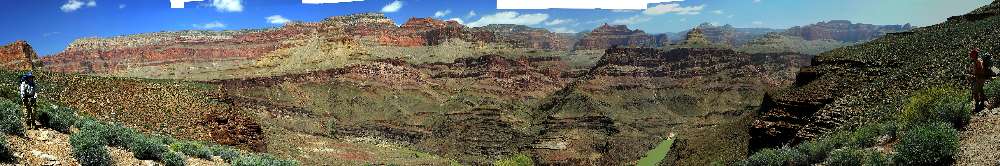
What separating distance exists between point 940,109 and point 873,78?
19.2m

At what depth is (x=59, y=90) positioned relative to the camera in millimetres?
25969

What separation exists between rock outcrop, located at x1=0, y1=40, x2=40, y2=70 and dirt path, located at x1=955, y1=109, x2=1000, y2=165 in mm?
37848

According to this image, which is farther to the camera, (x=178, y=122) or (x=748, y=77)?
(x=748, y=77)

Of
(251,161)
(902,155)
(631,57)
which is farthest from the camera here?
(631,57)

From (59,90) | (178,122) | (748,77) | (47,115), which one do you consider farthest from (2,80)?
(748,77)

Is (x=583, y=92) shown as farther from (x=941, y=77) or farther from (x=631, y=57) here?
(x=941, y=77)

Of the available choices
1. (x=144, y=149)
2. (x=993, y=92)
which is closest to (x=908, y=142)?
(x=993, y=92)

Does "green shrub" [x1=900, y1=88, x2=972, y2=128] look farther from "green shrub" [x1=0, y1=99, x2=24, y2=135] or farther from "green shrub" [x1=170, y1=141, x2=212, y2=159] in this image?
"green shrub" [x1=0, y1=99, x2=24, y2=135]

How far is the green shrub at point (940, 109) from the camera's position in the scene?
56.3 feet

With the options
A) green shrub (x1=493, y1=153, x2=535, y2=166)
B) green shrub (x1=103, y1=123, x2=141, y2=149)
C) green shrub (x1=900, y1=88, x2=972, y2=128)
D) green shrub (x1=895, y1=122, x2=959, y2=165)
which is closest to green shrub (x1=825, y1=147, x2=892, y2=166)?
green shrub (x1=895, y1=122, x2=959, y2=165)

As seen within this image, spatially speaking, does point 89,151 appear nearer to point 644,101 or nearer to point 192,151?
point 192,151

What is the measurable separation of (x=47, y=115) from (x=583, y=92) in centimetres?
10993

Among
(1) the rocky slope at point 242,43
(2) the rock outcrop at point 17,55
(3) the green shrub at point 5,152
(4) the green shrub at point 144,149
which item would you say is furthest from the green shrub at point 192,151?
(1) the rocky slope at point 242,43

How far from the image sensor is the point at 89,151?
12.2 meters
